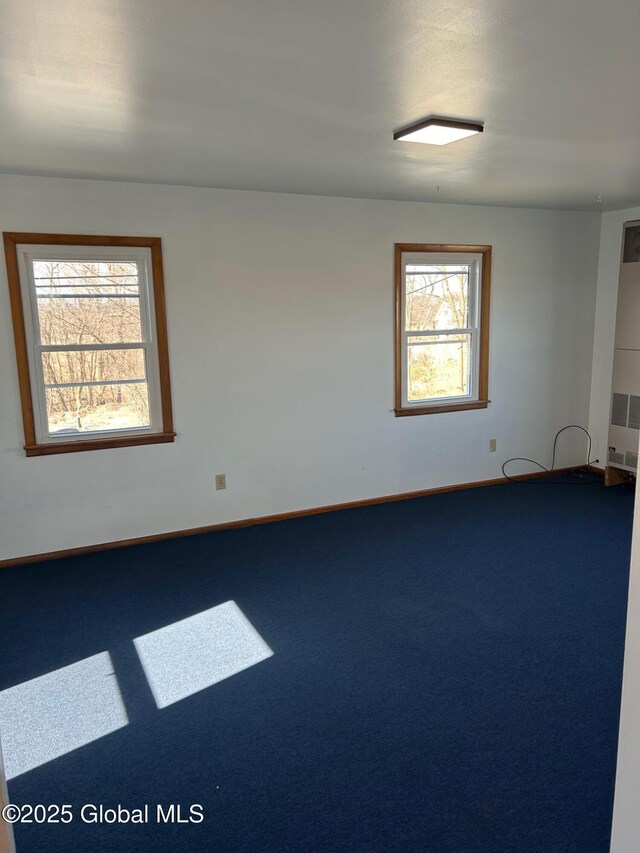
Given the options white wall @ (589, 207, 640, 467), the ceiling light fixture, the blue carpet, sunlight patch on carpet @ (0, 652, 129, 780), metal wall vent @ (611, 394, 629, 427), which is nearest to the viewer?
the blue carpet

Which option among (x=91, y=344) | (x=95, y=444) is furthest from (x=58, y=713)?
(x=91, y=344)

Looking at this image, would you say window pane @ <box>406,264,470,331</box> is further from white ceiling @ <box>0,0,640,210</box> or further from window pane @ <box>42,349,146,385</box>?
window pane @ <box>42,349,146,385</box>

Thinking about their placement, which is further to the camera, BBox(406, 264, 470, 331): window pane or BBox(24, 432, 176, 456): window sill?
BBox(406, 264, 470, 331): window pane

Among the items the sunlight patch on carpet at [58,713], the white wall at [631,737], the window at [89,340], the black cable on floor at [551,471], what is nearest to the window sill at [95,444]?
the window at [89,340]

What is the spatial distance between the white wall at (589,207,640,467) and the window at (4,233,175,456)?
4.17 metres

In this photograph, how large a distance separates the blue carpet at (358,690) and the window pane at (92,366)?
1.23 meters

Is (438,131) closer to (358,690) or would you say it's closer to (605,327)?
(358,690)

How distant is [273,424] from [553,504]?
2.47 meters

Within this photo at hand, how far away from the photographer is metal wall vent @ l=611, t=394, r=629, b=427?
5566mm

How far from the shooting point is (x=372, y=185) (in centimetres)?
426

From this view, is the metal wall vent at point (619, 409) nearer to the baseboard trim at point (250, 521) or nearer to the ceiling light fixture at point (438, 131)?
the baseboard trim at point (250, 521)

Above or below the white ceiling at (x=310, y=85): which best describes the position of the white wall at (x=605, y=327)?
below

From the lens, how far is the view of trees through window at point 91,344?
4.04 m

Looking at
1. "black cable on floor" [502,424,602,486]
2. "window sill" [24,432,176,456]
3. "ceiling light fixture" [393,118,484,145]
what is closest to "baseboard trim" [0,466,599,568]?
"black cable on floor" [502,424,602,486]
